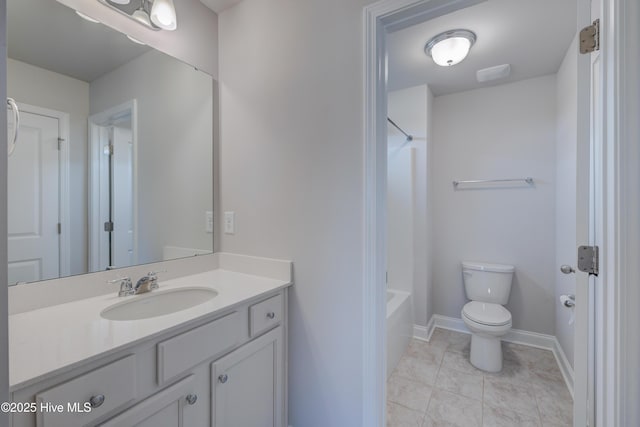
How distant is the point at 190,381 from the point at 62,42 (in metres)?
1.45

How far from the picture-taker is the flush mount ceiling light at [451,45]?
1753mm

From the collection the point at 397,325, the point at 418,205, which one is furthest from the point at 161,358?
the point at 418,205

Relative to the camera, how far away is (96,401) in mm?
706

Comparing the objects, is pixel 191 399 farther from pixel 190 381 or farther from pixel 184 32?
pixel 184 32

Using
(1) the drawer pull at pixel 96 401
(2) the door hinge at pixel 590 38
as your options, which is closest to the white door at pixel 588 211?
(2) the door hinge at pixel 590 38

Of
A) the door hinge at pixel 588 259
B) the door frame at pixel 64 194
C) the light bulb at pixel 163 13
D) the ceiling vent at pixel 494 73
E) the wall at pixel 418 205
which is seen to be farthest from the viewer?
the wall at pixel 418 205

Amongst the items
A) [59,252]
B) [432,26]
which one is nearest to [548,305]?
[432,26]

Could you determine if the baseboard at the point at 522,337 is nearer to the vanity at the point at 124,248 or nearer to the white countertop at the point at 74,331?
the vanity at the point at 124,248

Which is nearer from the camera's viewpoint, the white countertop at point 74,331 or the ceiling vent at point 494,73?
the white countertop at point 74,331

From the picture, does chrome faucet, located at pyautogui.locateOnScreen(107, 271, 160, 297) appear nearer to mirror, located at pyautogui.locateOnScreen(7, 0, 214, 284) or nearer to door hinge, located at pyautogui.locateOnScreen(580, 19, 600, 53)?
mirror, located at pyautogui.locateOnScreen(7, 0, 214, 284)

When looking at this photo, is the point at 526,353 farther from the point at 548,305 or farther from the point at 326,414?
the point at 326,414

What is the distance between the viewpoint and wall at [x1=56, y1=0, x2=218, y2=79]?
120 centimetres

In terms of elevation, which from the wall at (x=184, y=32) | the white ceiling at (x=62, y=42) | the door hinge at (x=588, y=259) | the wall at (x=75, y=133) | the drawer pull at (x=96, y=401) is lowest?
the drawer pull at (x=96, y=401)
